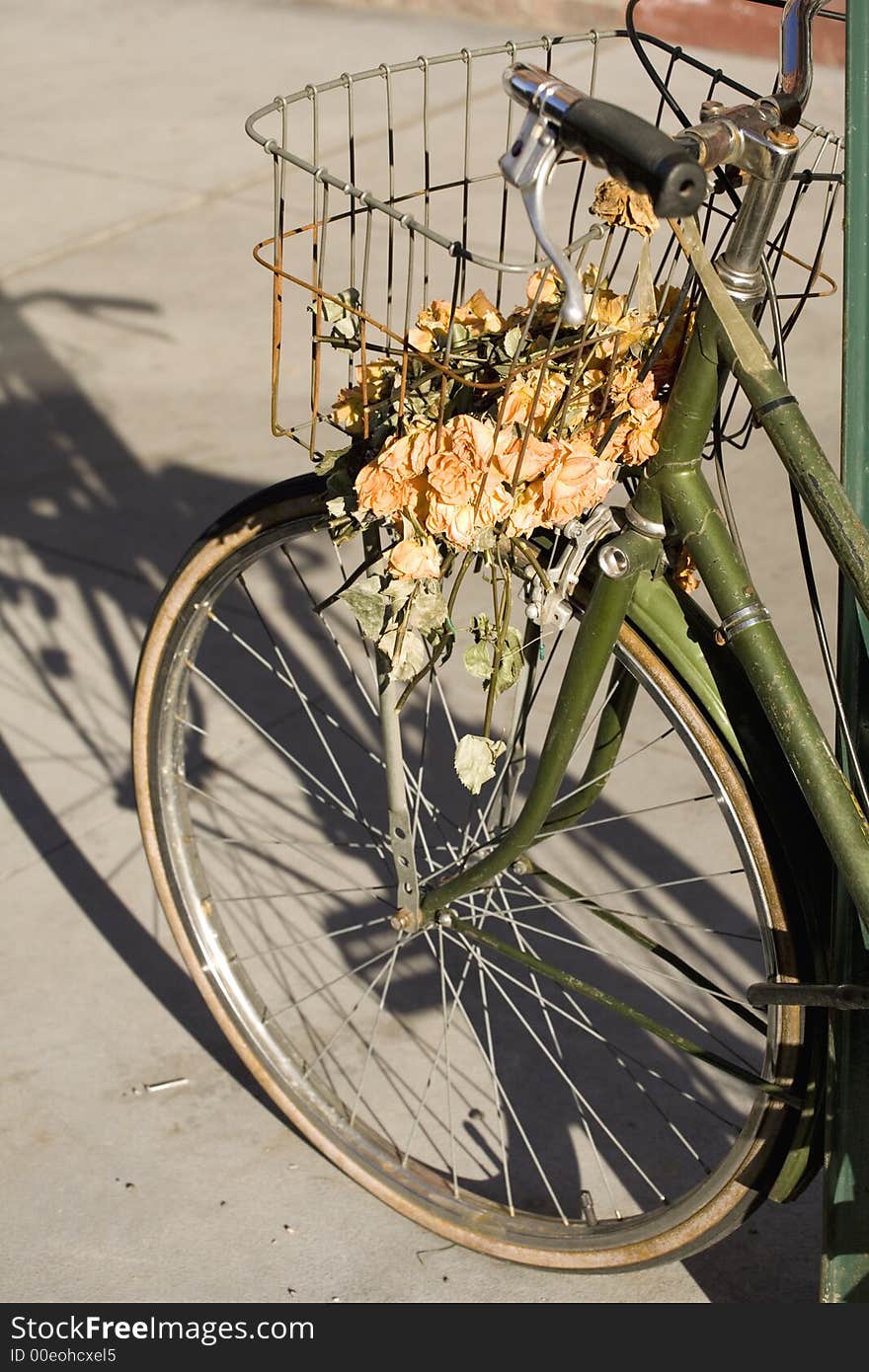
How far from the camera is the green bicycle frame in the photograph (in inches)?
59.8

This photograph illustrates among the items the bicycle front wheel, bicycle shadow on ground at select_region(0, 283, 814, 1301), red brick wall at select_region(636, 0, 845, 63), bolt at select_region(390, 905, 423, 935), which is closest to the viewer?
the bicycle front wheel

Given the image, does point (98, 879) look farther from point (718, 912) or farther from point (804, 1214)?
point (804, 1214)

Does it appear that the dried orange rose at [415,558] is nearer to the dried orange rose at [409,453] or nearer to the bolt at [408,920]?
the dried orange rose at [409,453]

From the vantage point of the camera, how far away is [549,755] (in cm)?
190

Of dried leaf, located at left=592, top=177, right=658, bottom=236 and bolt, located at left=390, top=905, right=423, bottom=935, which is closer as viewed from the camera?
dried leaf, located at left=592, top=177, right=658, bottom=236

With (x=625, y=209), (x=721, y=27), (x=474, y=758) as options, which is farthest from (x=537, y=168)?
(x=721, y=27)

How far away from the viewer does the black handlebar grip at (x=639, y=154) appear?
4.08 ft

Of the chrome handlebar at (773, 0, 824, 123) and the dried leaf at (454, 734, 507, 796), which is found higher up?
the chrome handlebar at (773, 0, 824, 123)

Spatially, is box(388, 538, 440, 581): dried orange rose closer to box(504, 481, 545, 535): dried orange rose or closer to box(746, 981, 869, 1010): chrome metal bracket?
box(504, 481, 545, 535): dried orange rose

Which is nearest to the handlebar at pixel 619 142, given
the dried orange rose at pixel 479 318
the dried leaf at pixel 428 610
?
the dried orange rose at pixel 479 318

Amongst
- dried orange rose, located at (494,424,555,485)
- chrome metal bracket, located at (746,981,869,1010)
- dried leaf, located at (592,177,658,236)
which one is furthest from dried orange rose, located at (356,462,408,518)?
chrome metal bracket, located at (746,981,869,1010)

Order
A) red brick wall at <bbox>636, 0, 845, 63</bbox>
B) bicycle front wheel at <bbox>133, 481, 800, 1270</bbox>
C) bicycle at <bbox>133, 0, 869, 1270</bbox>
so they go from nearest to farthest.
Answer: bicycle at <bbox>133, 0, 869, 1270</bbox>
bicycle front wheel at <bbox>133, 481, 800, 1270</bbox>
red brick wall at <bbox>636, 0, 845, 63</bbox>

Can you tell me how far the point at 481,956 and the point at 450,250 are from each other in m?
1.18

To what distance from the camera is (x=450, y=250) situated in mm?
1467
